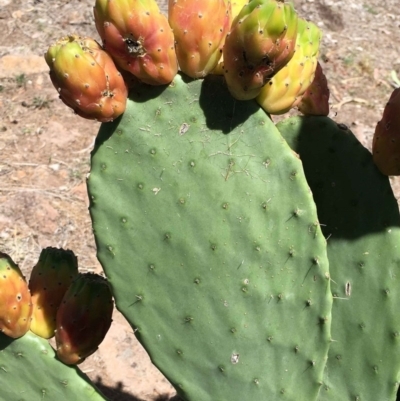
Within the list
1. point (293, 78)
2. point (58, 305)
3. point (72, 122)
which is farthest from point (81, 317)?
point (72, 122)

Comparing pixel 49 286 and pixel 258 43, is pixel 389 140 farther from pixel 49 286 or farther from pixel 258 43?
pixel 49 286

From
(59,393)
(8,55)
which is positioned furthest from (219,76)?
(8,55)

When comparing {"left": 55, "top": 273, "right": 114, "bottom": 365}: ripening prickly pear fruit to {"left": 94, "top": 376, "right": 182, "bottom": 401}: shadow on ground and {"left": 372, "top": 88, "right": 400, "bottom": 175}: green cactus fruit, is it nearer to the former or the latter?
{"left": 372, "top": 88, "right": 400, "bottom": 175}: green cactus fruit

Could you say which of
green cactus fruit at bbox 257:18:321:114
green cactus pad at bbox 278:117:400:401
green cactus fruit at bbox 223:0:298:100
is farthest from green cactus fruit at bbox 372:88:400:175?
green cactus fruit at bbox 223:0:298:100

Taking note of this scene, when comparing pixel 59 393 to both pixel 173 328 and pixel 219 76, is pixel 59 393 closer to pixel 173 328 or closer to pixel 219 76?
pixel 173 328

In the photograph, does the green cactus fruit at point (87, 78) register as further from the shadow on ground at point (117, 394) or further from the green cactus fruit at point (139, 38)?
the shadow on ground at point (117, 394)

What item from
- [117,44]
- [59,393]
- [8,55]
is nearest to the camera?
[117,44]
